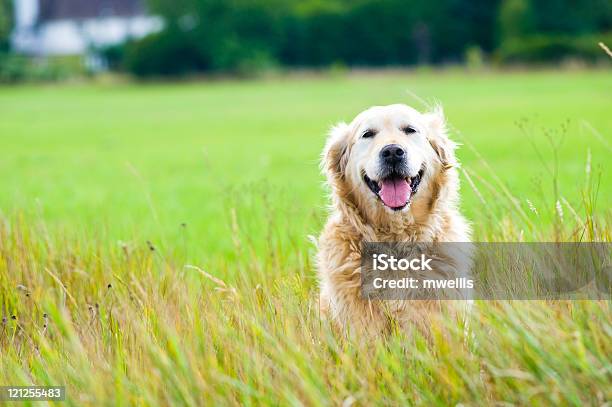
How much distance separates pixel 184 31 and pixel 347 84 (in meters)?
24.7

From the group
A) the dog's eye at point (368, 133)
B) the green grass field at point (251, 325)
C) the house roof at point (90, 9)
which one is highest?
the house roof at point (90, 9)

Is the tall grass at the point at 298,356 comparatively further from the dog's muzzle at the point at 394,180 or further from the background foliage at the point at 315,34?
the background foliage at the point at 315,34

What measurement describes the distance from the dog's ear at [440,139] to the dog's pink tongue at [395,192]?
0.44 metres

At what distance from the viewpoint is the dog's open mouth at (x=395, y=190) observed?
4383 mm

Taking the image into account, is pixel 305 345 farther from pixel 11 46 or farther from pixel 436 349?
pixel 11 46

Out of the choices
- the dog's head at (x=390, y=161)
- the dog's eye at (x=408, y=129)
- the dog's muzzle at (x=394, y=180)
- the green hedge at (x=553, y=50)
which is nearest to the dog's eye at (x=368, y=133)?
the dog's head at (x=390, y=161)

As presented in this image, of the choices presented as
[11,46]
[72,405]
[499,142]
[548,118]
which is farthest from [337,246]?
[11,46]

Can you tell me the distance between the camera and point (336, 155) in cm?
499

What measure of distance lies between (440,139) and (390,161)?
2.01ft

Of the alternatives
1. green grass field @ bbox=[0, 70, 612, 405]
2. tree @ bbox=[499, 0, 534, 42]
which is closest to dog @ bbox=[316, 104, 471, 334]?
green grass field @ bbox=[0, 70, 612, 405]

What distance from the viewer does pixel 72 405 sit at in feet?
10.7

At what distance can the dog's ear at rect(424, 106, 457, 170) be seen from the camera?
188 inches

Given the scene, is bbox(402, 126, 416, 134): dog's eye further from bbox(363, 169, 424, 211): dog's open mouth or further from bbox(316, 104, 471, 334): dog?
bbox(363, 169, 424, 211): dog's open mouth

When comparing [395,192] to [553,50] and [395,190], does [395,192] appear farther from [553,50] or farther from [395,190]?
[553,50]
